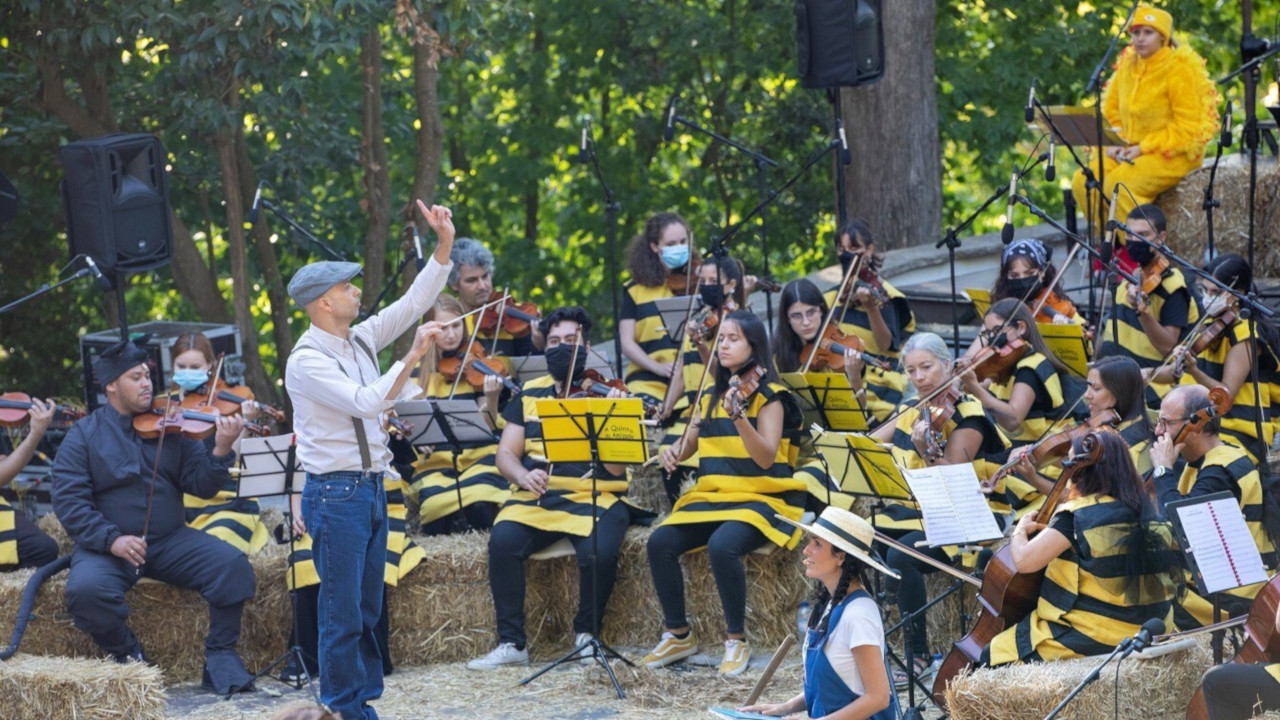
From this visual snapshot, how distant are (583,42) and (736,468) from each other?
297 inches

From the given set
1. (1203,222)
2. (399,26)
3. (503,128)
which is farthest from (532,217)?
(1203,222)

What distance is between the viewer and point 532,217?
1552cm

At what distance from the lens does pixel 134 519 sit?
7.01 meters

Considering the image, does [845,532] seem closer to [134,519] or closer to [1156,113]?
[134,519]

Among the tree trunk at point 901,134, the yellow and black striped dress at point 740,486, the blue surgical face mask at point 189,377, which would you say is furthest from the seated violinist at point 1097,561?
the tree trunk at point 901,134

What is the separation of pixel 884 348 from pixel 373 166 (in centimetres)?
438

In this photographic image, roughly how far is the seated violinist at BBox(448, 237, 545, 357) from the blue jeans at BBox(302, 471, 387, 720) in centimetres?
256

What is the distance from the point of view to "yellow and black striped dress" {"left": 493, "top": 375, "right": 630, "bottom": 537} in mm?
7227

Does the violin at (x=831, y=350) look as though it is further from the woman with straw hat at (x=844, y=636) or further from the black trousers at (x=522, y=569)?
the woman with straw hat at (x=844, y=636)

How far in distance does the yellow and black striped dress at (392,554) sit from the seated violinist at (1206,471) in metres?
3.22

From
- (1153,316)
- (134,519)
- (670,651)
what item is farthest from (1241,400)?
(134,519)

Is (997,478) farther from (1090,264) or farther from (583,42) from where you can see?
(583,42)

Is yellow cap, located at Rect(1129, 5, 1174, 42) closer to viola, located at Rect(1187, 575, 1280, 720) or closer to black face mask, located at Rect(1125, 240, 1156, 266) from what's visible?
black face mask, located at Rect(1125, 240, 1156, 266)

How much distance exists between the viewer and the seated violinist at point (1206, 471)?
566cm
